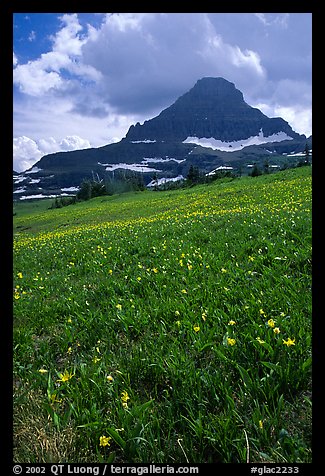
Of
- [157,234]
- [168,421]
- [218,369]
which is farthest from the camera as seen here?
[157,234]

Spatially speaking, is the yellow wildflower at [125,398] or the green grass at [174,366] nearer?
the green grass at [174,366]

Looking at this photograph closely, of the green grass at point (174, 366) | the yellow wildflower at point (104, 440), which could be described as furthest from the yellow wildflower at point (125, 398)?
the yellow wildflower at point (104, 440)

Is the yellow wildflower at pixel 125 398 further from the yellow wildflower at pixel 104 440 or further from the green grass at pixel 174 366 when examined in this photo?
the yellow wildflower at pixel 104 440

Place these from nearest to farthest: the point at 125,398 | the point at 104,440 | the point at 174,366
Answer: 1. the point at 104,440
2. the point at 125,398
3. the point at 174,366

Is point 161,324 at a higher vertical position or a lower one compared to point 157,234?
lower

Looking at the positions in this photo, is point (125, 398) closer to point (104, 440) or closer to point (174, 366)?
point (104, 440)

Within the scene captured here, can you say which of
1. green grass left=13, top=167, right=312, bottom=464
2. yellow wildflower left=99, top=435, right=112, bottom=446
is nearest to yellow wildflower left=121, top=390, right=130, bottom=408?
green grass left=13, top=167, right=312, bottom=464

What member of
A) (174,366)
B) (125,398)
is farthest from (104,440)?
(174,366)
